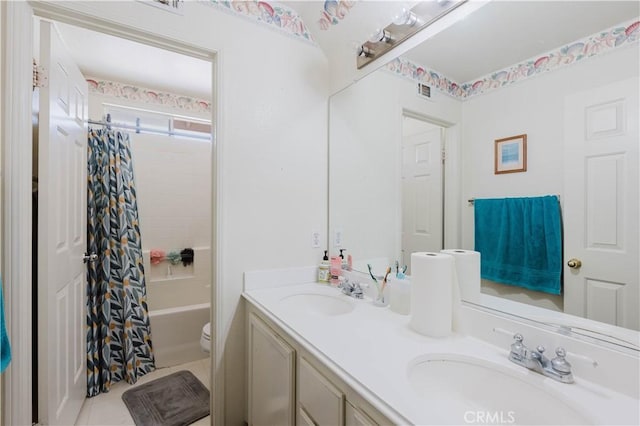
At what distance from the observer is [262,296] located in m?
1.41

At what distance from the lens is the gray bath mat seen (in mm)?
1653

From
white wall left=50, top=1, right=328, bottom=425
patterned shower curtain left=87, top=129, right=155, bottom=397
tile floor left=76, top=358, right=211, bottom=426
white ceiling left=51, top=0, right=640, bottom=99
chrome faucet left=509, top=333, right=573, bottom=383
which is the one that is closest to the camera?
chrome faucet left=509, top=333, right=573, bottom=383

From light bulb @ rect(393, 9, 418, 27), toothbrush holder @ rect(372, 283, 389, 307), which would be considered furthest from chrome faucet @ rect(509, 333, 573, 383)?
light bulb @ rect(393, 9, 418, 27)

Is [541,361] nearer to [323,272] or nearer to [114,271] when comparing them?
[323,272]

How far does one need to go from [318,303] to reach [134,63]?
2203mm

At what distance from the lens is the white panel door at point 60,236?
3.97 feet

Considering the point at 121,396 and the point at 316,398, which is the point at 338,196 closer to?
the point at 316,398

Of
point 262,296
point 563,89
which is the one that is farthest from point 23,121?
point 563,89

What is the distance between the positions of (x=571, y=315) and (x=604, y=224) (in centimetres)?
27

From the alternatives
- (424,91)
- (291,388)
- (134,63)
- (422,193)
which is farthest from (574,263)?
(134,63)

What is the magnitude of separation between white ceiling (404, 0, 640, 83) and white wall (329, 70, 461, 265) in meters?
0.14

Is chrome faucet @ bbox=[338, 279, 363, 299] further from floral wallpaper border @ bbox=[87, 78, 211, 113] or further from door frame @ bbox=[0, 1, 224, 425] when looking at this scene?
floral wallpaper border @ bbox=[87, 78, 211, 113]

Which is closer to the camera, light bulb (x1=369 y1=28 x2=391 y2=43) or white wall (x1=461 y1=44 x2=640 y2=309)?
white wall (x1=461 y1=44 x2=640 y2=309)

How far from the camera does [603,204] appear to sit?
2.54 feet
